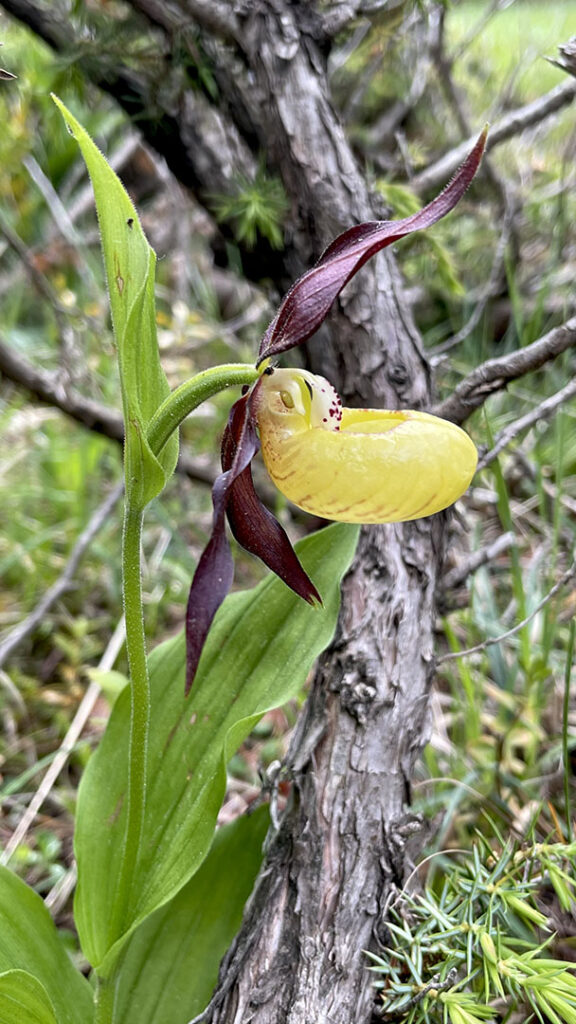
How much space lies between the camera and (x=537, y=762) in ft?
4.49

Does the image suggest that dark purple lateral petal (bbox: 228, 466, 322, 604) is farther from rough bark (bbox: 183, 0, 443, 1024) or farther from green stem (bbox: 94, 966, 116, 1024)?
green stem (bbox: 94, 966, 116, 1024)

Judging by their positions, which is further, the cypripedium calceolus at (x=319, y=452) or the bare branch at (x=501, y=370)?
the bare branch at (x=501, y=370)

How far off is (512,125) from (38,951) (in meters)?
1.77

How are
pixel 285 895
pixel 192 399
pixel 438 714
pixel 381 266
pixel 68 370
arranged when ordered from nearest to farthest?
pixel 192 399 < pixel 285 895 < pixel 381 266 < pixel 438 714 < pixel 68 370

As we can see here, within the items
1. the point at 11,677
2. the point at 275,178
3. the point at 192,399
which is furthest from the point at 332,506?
the point at 11,677

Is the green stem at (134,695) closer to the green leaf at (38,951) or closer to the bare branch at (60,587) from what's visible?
the green leaf at (38,951)

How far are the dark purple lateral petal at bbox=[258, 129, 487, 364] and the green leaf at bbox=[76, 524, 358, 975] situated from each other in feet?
1.03

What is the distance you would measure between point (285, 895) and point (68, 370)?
1210 mm

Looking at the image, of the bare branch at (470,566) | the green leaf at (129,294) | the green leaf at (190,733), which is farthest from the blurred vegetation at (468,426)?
the green leaf at (129,294)

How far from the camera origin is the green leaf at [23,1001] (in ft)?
2.67

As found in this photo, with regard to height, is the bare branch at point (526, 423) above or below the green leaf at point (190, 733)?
above

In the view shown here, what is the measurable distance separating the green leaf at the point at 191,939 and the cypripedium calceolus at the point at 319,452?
0.37 metres

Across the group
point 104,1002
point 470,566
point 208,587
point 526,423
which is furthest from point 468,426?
point 104,1002

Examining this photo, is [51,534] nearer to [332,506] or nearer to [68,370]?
[68,370]
